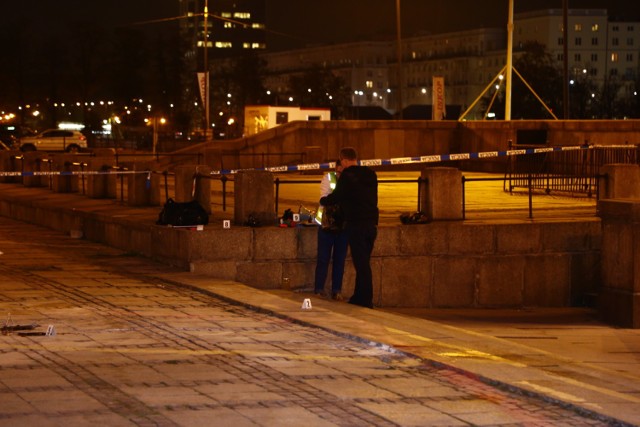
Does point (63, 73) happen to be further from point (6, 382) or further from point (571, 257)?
point (6, 382)

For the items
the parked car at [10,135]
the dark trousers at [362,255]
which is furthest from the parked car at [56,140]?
the dark trousers at [362,255]

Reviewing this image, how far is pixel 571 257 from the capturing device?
18.8 metres

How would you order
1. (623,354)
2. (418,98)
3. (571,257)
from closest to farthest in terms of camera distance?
1. (623,354)
2. (571,257)
3. (418,98)

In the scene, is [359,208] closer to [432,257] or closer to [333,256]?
[333,256]

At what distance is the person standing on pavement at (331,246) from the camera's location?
13930 mm

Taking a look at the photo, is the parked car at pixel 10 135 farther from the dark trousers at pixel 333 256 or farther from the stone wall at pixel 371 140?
the dark trousers at pixel 333 256

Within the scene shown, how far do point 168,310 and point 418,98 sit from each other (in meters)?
165

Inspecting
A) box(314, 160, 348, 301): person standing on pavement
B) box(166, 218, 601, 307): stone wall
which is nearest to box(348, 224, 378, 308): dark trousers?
box(314, 160, 348, 301): person standing on pavement

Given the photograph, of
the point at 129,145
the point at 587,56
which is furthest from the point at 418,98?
the point at 129,145

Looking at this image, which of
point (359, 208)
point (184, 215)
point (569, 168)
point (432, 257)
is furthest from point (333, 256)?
point (569, 168)

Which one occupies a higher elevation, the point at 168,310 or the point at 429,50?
the point at 429,50

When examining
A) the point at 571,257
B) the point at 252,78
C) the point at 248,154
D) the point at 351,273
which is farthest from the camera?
the point at 252,78

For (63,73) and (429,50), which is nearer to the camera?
(63,73)

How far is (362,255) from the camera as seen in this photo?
44.9 ft
